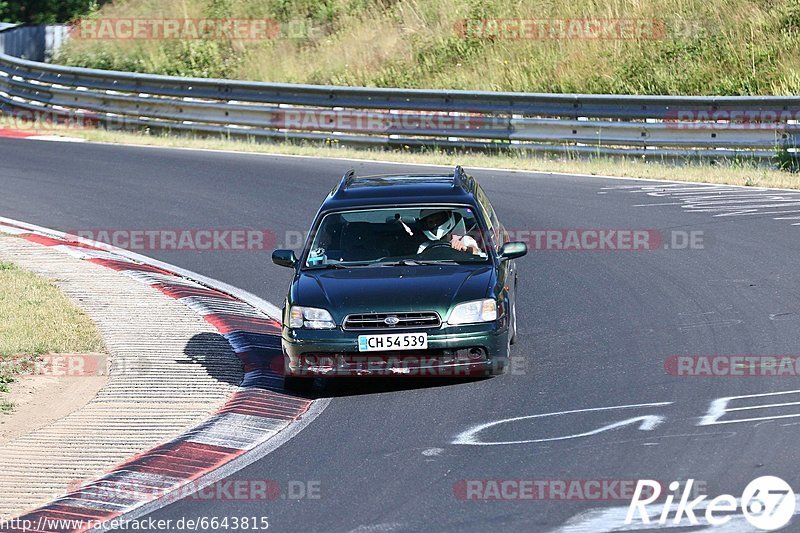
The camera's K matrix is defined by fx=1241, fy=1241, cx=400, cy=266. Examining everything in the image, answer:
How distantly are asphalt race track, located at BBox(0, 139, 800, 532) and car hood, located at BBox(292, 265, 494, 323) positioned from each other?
0.68 meters

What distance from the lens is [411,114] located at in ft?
78.8

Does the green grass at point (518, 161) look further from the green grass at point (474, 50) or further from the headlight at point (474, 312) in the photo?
the headlight at point (474, 312)

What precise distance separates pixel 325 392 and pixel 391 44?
2308cm

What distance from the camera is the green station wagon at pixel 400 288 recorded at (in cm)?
941

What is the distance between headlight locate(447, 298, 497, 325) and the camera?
946cm

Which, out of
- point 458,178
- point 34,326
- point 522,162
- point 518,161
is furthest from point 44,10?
point 458,178

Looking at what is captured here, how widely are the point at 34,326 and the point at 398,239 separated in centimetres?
369

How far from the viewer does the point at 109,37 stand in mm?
35500

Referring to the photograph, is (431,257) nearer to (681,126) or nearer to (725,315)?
(725,315)

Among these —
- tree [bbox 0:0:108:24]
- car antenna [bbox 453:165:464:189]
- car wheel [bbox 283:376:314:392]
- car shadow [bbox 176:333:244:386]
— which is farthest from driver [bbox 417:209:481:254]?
tree [bbox 0:0:108:24]

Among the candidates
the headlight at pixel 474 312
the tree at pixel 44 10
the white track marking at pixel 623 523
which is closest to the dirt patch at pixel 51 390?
the headlight at pixel 474 312

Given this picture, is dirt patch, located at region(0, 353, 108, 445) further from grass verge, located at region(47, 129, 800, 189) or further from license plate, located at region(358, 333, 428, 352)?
grass verge, located at region(47, 129, 800, 189)

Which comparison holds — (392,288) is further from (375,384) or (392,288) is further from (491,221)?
(491,221)

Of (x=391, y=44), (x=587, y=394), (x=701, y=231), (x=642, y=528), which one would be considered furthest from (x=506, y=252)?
(x=391, y=44)
